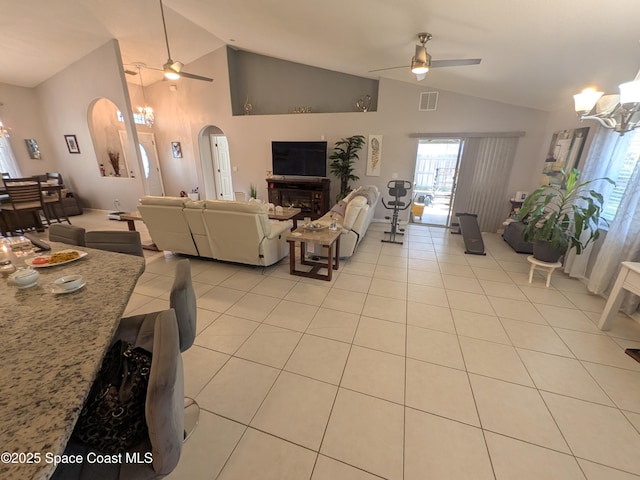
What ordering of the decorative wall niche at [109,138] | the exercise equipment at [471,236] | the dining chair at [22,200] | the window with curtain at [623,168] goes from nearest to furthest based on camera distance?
the window with curtain at [623,168] → the exercise equipment at [471,236] → the dining chair at [22,200] → the decorative wall niche at [109,138]

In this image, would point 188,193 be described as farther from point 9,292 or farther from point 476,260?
point 476,260

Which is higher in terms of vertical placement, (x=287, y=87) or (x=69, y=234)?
(x=287, y=87)

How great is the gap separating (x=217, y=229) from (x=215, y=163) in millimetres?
5263

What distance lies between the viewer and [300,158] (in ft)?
20.3

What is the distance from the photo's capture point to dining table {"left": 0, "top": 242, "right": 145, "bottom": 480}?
2.04 ft

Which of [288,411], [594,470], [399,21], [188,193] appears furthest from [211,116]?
[594,470]

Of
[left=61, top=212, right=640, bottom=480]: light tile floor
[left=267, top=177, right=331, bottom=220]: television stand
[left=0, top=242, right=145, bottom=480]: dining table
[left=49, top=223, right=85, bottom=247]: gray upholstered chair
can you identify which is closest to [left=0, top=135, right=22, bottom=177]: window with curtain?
[left=267, top=177, right=331, bottom=220]: television stand

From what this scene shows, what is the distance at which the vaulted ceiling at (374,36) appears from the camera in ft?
7.53

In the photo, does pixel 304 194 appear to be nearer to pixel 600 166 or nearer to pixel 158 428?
pixel 600 166

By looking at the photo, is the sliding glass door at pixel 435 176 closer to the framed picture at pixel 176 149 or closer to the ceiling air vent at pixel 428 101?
the ceiling air vent at pixel 428 101

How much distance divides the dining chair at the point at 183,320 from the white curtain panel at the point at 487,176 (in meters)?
Answer: 5.59

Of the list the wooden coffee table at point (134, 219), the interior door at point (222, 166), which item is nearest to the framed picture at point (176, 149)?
the interior door at point (222, 166)

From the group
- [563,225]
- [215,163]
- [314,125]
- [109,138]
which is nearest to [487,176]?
[563,225]

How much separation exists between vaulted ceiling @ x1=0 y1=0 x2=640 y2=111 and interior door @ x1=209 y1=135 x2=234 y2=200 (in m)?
1.82
